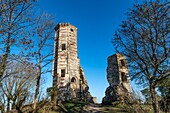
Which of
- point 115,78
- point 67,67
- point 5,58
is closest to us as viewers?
point 5,58

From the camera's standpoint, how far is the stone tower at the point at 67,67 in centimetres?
2366

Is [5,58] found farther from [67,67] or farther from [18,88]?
[67,67]

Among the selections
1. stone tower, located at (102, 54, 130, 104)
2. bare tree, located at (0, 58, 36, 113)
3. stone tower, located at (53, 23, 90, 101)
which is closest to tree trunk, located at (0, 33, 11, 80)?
bare tree, located at (0, 58, 36, 113)

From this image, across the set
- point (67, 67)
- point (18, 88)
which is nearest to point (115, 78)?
point (67, 67)

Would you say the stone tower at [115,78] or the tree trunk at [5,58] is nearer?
the tree trunk at [5,58]

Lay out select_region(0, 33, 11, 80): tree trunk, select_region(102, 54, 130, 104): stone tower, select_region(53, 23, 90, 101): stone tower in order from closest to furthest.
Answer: select_region(0, 33, 11, 80): tree trunk → select_region(102, 54, 130, 104): stone tower → select_region(53, 23, 90, 101): stone tower

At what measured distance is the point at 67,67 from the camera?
2444 cm

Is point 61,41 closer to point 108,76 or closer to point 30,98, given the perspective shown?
point 108,76

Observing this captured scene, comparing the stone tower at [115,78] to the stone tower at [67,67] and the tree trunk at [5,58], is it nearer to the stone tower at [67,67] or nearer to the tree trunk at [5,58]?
the stone tower at [67,67]

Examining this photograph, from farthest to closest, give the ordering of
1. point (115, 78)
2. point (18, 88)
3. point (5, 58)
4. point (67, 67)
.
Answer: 1. point (115, 78)
2. point (67, 67)
3. point (18, 88)
4. point (5, 58)

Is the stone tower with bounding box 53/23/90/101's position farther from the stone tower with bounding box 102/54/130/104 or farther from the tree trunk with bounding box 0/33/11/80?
the tree trunk with bounding box 0/33/11/80

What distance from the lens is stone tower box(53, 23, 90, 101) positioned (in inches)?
931

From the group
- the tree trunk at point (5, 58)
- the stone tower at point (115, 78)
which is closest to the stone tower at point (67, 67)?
the stone tower at point (115, 78)

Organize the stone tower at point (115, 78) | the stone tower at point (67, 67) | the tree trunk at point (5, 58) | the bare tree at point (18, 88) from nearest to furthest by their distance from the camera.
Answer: the tree trunk at point (5, 58)
the bare tree at point (18, 88)
the stone tower at point (115, 78)
the stone tower at point (67, 67)
